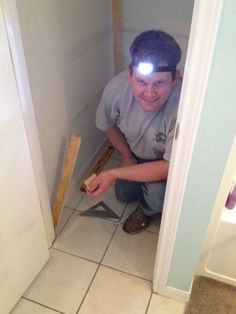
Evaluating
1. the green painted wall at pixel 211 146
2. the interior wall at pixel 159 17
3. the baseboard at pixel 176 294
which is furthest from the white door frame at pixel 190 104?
the interior wall at pixel 159 17

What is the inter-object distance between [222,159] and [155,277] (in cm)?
63

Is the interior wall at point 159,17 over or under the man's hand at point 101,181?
over

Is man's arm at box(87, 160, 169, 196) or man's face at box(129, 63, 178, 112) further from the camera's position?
man's arm at box(87, 160, 169, 196)

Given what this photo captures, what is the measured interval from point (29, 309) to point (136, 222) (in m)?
0.60

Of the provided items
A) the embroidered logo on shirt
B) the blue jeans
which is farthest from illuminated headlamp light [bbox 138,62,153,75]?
the blue jeans

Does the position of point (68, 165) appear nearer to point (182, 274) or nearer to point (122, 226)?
point (122, 226)

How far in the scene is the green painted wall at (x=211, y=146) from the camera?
0.55 m

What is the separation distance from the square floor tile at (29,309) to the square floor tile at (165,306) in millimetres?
389

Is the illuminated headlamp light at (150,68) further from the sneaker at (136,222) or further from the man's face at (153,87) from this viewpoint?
the sneaker at (136,222)

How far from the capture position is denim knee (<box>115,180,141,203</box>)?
1.51 m

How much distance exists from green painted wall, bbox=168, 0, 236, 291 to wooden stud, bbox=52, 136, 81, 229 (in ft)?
1.95

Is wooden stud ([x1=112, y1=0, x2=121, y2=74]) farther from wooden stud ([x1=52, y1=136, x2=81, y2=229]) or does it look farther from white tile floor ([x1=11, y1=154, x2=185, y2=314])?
white tile floor ([x1=11, y1=154, x2=185, y2=314])

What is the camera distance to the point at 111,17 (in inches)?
64.9

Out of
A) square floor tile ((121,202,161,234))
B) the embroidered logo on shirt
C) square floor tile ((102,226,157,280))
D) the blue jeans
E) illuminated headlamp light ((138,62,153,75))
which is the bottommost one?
square floor tile ((102,226,157,280))
